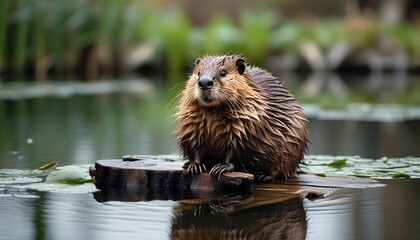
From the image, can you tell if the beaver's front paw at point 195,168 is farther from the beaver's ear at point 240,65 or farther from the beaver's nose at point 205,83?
the beaver's ear at point 240,65

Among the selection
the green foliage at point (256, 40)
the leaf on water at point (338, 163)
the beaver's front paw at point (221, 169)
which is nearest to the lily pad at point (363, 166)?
the leaf on water at point (338, 163)

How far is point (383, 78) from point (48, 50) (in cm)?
727

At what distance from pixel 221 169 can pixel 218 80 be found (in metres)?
0.56

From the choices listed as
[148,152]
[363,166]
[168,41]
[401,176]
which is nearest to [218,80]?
[401,176]

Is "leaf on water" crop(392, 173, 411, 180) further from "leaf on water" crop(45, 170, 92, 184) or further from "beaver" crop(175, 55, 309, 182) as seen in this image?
"leaf on water" crop(45, 170, 92, 184)

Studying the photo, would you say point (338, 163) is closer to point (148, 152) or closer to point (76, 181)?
point (148, 152)

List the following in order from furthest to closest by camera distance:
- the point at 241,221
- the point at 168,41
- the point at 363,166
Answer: the point at 168,41 < the point at 363,166 < the point at 241,221

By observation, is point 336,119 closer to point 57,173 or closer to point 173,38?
point 57,173

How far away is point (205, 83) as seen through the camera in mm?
6020

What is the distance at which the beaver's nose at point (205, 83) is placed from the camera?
19.7 ft

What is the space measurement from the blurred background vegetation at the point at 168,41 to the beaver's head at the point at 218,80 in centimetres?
1241

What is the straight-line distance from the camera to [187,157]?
20.8 ft

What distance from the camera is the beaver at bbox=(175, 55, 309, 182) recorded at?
20.0ft

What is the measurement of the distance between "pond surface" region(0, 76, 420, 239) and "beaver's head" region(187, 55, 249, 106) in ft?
2.26
